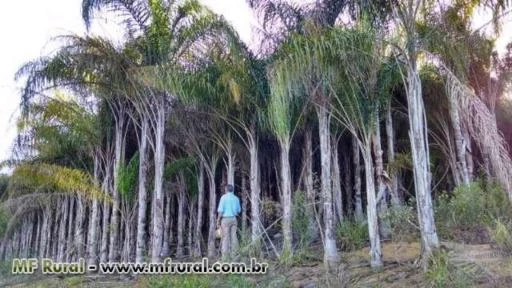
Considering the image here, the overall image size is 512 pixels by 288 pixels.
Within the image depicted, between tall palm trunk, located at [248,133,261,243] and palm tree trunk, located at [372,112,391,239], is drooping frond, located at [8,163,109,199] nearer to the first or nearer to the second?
tall palm trunk, located at [248,133,261,243]

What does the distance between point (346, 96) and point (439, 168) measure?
9.68 m

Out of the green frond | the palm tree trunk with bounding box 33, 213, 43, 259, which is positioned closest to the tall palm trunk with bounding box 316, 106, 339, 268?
the green frond

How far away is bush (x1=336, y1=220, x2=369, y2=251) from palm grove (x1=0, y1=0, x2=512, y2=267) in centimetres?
21

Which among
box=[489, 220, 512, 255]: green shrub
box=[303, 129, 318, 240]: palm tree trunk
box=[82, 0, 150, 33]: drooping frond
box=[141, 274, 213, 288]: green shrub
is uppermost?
box=[82, 0, 150, 33]: drooping frond

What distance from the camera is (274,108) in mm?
8727

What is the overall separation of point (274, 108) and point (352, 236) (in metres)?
4.21

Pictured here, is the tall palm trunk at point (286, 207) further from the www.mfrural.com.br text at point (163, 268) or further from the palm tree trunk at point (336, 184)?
the palm tree trunk at point (336, 184)

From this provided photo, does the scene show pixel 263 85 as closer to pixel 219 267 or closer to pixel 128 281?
pixel 219 267

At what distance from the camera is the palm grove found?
841 cm

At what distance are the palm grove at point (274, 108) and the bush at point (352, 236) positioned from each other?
21cm

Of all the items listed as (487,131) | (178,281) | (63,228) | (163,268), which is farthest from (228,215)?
(63,228)

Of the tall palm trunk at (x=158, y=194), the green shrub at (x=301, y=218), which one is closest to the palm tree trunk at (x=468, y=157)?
the green shrub at (x=301, y=218)

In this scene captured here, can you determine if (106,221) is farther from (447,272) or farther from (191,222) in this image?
(447,272)

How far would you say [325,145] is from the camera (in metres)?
10.4
